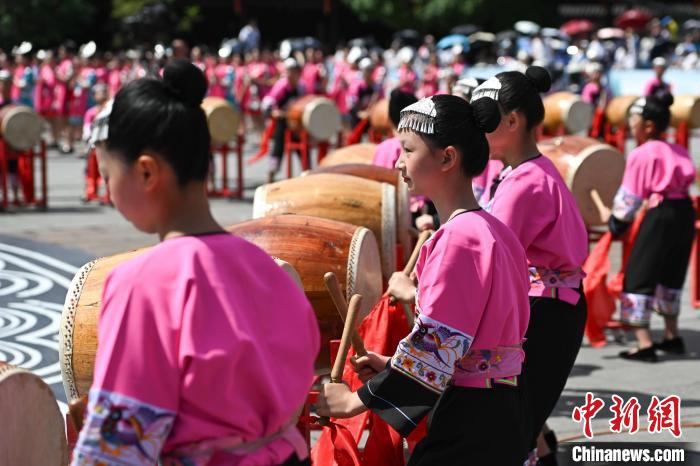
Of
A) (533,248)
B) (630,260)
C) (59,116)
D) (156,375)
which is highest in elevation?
(156,375)

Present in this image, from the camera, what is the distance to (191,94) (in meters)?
1.95

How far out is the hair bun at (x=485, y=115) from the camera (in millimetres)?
2838

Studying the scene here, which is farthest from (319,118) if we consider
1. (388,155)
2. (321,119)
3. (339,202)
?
(339,202)

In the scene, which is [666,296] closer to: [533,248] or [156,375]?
[533,248]

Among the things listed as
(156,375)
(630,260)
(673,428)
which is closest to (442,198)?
(156,375)

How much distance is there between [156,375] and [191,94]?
458 millimetres

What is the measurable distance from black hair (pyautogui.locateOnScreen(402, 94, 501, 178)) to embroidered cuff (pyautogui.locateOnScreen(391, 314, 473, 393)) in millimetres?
386

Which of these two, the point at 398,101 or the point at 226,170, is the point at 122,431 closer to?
the point at 398,101

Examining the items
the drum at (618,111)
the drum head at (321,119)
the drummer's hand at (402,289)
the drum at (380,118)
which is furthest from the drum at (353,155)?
the drum at (618,111)

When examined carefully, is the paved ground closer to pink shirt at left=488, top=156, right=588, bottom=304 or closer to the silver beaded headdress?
pink shirt at left=488, top=156, right=588, bottom=304

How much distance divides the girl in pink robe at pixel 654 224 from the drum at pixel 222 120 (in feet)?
21.3

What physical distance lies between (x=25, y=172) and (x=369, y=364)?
Result: 1031cm

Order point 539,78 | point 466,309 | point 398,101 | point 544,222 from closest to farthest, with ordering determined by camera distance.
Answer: point 466,309
point 544,222
point 539,78
point 398,101

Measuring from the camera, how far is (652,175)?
6309mm
